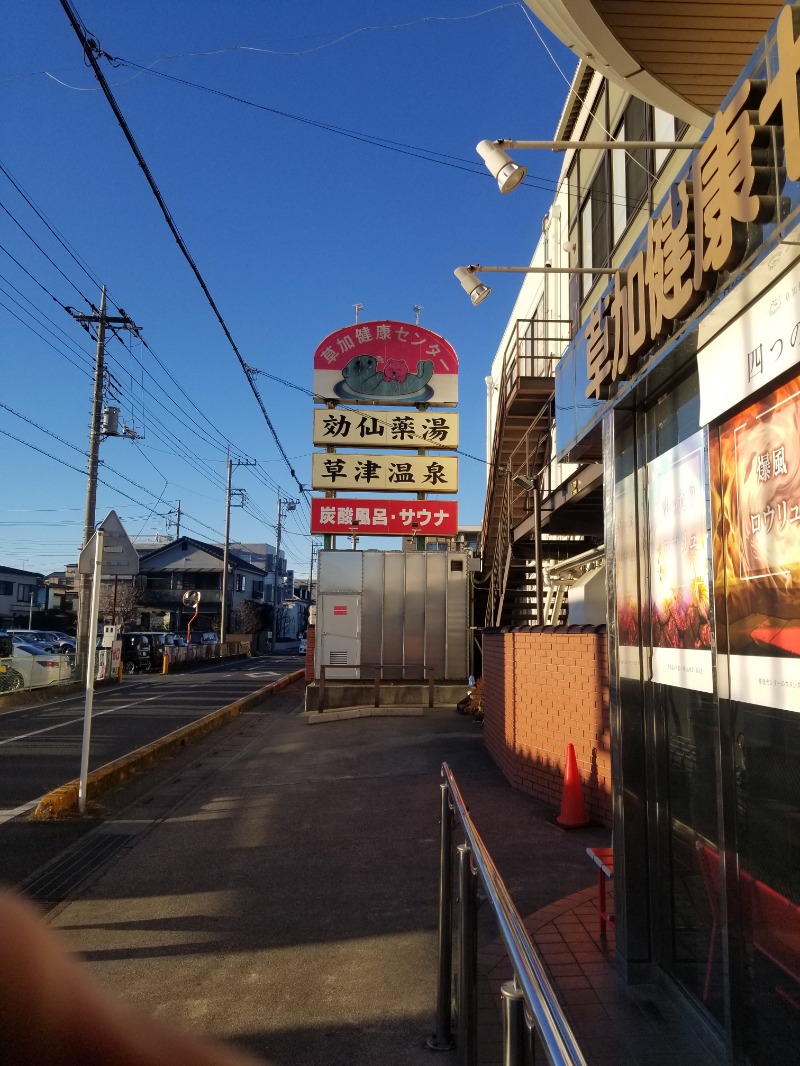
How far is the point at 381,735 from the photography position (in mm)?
13109

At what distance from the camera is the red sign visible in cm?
2208

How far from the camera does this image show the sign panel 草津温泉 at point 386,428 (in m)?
22.1

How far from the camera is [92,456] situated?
26.5m

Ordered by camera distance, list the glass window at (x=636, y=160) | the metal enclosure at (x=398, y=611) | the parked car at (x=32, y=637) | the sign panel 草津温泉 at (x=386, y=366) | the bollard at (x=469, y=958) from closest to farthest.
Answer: the bollard at (x=469, y=958) → the glass window at (x=636, y=160) → the metal enclosure at (x=398, y=611) → the sign panel 草津温泉 at (x=386, y=366) → the parked car at (x=32, y=637)

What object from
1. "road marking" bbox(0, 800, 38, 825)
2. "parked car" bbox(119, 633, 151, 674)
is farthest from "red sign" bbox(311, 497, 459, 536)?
"parked car" bbox(119, 633, 151, 674)

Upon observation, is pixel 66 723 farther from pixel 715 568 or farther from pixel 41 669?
pixel 715 568

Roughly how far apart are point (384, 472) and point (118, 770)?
44.8 ft

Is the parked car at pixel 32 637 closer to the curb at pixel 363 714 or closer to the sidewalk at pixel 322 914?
the curb at pixel 363 714

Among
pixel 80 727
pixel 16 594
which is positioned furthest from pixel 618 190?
pixel 16 594

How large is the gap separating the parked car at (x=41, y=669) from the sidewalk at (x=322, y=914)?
13168 mm

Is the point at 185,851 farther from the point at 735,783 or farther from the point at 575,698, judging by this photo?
the point at 735,783

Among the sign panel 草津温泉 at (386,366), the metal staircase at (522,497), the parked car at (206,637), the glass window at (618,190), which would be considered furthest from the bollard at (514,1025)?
the parked car at (206,637)

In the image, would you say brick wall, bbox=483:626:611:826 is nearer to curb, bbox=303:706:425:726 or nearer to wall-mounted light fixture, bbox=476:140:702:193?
wall-mounted light fixture, bbox=476:140:702:193

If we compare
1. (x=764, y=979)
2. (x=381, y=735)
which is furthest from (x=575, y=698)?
(x=381, y=735)
